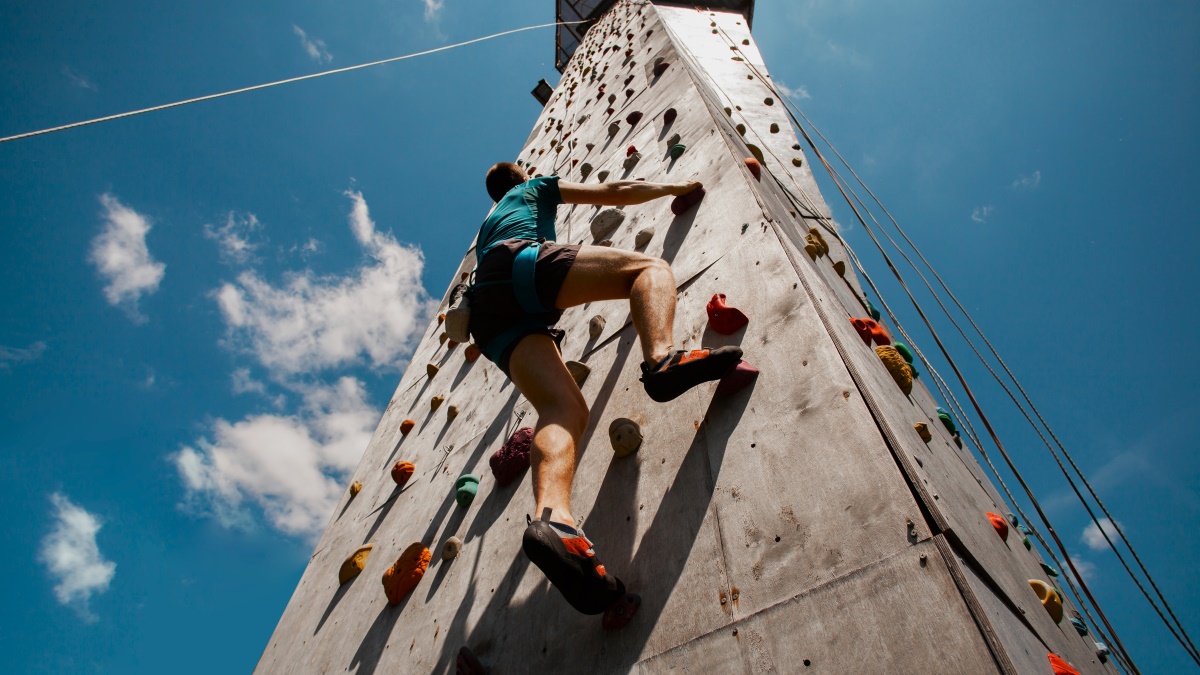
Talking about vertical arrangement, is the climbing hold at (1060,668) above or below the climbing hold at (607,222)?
below

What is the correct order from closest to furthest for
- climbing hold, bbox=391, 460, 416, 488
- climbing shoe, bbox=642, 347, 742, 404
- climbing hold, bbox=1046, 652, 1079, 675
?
climbing hold, bbox=1046, 652, 1079, 675 → climbing shoe, bbox=642, 347, 742, 404 → climbing hold, bbox=391, 460, 416, 488

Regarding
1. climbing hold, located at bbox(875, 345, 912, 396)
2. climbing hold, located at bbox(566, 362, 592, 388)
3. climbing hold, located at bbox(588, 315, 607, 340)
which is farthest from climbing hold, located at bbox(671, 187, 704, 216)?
climbing hold, located at bbox(875, 345, 912, 396)

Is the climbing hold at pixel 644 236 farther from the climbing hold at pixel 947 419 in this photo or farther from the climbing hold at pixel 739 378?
the climbing hold at pixel 947 419

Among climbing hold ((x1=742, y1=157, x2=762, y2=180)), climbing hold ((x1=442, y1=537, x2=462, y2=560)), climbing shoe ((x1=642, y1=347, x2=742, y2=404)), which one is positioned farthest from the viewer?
climbing hold ((x1=742, y1=157, x2=762, y2=180))

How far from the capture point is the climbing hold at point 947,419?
188 cm

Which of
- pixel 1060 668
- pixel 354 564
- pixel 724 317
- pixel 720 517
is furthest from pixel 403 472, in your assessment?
pixel 1060 668

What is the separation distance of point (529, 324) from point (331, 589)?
1.32m

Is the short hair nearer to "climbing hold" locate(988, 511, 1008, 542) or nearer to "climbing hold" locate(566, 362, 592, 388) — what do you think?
"climbing hold" locate(566, 362, 592, 388)

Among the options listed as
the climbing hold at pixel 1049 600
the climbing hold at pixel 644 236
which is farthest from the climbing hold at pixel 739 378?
the climbing hold at pixel 644 236

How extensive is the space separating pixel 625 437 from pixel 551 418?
0.56 ft

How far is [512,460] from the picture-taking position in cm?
157

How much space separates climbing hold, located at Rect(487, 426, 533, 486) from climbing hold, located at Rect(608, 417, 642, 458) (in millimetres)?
333

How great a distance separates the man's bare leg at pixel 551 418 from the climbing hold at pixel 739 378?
30cm

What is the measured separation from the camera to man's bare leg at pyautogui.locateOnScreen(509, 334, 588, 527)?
1.05 meters
